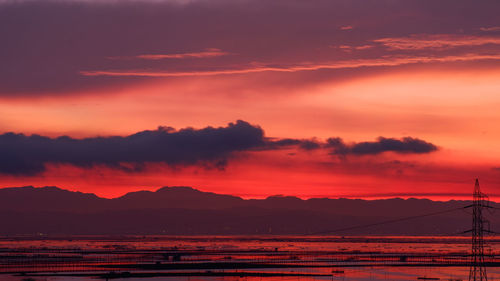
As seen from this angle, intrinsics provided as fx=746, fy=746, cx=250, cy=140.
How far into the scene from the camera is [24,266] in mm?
143750

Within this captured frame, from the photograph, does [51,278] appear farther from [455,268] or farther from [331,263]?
[455,268]

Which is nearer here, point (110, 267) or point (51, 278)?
point (51, 278)

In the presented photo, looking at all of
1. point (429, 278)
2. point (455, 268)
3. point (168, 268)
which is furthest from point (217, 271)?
point (455, 268)

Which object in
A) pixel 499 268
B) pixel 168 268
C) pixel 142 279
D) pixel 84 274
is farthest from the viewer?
pixel 499 268

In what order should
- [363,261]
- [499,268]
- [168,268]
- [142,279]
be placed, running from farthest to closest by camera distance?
[363,261] < [499,268] < [168,268] < [142,279]

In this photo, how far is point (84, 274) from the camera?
125 meters

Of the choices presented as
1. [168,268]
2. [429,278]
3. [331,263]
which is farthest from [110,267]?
[429,278]

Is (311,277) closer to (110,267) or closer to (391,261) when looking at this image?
(110,267)

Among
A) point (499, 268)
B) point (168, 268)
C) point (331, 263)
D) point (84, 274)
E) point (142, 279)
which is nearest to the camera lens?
point (142, 279)

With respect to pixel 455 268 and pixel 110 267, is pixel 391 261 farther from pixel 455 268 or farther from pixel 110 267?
pixel 110 267

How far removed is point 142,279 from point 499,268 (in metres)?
74.8

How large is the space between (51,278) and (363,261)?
8011 cm

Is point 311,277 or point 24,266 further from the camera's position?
point 24,266

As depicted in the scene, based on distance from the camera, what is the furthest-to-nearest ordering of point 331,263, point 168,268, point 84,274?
point 331,263 → point 168,268 → point 84,274
